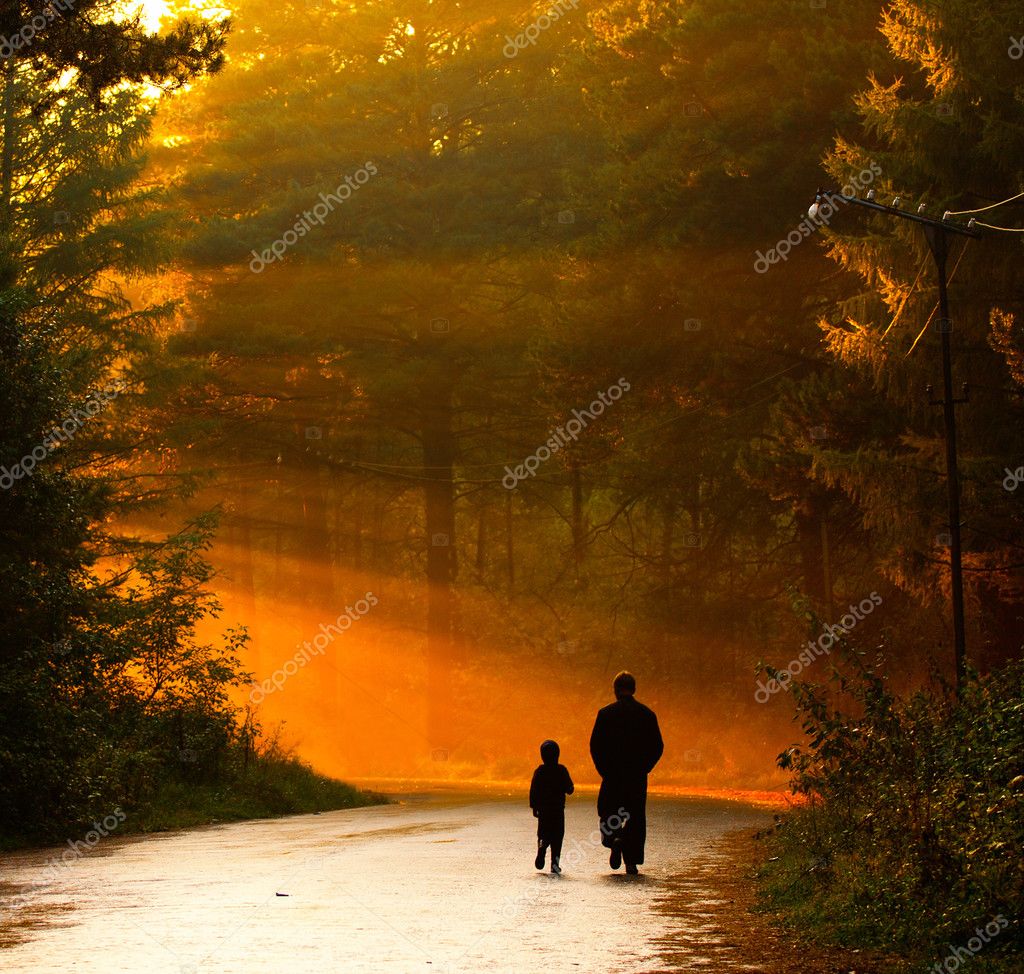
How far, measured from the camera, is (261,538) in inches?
2950

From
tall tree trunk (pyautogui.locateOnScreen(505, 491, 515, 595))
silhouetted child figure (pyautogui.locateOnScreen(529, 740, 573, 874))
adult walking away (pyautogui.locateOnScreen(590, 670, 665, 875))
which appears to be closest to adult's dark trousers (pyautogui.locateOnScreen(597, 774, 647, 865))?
adult walking away (pyautogui.locateOnScreen(590, 670, 665, 875))

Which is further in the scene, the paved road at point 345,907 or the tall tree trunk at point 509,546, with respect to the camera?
the tall tree trunk at point 509,546

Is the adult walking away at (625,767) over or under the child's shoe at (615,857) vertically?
over

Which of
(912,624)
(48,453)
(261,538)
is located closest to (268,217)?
(912,624)

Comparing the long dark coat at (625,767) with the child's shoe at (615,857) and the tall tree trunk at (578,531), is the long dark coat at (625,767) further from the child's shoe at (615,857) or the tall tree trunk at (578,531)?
the tall tree trunk at (578,531)

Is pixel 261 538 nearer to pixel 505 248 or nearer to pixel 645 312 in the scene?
pixel 505 248

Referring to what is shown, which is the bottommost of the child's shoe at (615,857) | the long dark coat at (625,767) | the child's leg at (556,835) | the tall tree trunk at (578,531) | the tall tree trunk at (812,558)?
the child's shoe at (615,857)

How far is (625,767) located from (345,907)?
139 inches

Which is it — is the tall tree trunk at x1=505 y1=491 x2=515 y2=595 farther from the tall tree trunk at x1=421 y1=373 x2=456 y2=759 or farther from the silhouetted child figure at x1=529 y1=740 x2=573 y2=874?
the silhouetted child figure at x1=529 y1=740 x2=573 y2=874

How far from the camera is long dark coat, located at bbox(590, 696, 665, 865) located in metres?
14.0

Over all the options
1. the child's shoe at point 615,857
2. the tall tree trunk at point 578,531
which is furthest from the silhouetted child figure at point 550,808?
the tall tree trunk at point 578,531

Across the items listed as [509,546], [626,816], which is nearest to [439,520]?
[509,546]

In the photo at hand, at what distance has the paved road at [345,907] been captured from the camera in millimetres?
8984

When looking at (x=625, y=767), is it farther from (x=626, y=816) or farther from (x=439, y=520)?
(x=439, y=520)
